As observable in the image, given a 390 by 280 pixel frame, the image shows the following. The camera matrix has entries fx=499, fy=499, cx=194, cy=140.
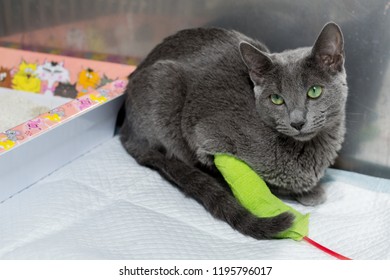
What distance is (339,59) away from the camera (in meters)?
1.49

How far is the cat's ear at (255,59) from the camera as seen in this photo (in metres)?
1.50

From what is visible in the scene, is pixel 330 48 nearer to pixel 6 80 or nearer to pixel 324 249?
pixel 324 249

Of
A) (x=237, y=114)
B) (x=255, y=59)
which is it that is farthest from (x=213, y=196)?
(x=255, y=59)

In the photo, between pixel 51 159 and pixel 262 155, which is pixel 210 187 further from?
pixel 51 159

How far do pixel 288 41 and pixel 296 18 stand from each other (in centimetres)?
9

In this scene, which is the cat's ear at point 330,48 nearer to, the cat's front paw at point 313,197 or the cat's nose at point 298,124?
the cat's nose at point 298,124

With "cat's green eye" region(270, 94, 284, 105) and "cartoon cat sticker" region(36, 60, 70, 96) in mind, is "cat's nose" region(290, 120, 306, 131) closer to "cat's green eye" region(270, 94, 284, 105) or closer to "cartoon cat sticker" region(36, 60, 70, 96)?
"cat's green eye" region(270, 94, 284, 105)

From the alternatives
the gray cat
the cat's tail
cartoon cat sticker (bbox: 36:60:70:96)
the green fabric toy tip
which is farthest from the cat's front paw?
cartoon cat sticker (bbox: 36:60:70:96)

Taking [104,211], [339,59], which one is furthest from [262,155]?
[104,211]

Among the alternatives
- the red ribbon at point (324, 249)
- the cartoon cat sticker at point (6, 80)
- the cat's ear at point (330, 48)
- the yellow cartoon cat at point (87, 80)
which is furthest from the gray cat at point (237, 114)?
the cartoon cat sticker at point (6, 80)

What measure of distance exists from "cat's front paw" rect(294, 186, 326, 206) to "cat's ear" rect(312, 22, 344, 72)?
0.45 metres

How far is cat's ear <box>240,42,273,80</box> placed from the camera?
4.92ft

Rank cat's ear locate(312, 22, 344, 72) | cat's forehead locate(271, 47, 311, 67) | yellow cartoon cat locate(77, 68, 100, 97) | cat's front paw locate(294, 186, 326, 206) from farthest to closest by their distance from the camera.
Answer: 1. yellow cartoon cat locate(77, 68, 100, 97)
2. cat's front paw locate(294, 186, 326, 206)
3. cat's forehead locate(271, 47, 311, 67)
4. cat's ear locate(312, 22, 344, 72)

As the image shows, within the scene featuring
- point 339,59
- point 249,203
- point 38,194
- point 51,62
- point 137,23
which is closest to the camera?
point 339,59
